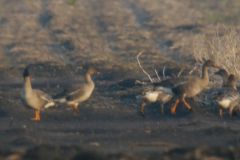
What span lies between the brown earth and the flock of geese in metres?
0.39

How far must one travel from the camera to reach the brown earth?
6324 millimetres

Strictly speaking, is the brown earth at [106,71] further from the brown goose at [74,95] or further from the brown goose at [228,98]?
the brown goose at [228,98]

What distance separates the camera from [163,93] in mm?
9570

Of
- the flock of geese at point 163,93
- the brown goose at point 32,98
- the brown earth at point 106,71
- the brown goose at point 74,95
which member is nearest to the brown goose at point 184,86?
the flock of geese at point 163,93

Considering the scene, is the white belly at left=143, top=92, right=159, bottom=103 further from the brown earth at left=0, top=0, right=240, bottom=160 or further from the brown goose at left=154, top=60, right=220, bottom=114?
the brown earth at left=0, top=0, right=240, bottom=160

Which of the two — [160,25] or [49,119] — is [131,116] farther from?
[160,25]

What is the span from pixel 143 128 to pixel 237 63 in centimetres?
420

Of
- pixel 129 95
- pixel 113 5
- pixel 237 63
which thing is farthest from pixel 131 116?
pixel 113 5

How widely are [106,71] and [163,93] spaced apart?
24.7ft

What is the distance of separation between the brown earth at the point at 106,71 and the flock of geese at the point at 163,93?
39cm

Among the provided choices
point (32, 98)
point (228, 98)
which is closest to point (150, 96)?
point (228, 98)

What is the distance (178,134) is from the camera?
733 cm

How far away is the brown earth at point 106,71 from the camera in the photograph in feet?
20.7

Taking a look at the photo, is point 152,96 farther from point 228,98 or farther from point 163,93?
point 228,98
